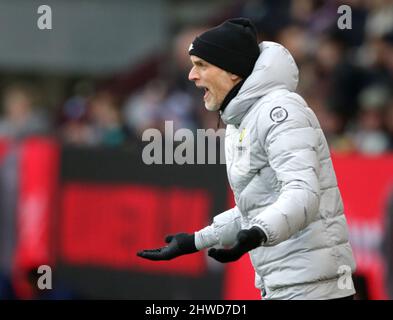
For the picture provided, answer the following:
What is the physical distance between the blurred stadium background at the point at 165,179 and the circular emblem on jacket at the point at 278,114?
370 cm

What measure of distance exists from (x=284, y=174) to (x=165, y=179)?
22.5ft

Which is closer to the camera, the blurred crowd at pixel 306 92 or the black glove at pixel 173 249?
the black glove at pixel 173 249

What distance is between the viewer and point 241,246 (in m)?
5.25

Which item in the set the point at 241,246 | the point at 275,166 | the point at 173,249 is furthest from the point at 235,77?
the point at 241,246

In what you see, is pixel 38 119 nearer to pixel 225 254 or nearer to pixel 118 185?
pixel 118 185

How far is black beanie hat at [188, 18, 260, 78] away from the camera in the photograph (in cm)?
595

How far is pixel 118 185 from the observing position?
499 inches

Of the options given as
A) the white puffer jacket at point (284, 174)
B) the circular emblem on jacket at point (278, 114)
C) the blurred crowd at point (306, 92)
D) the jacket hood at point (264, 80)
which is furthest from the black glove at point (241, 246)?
the blurred crowd at point (306, 92)

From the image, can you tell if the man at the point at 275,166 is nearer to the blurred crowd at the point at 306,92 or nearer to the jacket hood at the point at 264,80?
the jacket hood at the point at 264,80

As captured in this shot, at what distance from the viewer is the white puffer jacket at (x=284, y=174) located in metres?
5.60

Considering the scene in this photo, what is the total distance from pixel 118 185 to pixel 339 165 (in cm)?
252

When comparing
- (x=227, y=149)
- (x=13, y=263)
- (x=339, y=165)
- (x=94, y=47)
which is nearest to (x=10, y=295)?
(x=13, y=263)

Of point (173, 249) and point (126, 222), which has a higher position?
point (126, 222)

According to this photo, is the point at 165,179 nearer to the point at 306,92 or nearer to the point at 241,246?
the point at 306,92
